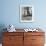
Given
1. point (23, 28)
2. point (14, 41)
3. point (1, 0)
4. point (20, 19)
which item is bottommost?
point (14, 41)

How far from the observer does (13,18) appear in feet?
13.4

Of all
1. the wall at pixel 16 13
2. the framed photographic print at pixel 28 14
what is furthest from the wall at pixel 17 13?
the framed photographic print at pixel 28 14

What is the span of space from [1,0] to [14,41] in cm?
140

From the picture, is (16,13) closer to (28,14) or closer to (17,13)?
(17,13)

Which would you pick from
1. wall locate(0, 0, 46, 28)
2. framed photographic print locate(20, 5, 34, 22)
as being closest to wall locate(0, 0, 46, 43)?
wall locate(0, 0, 46, 28)

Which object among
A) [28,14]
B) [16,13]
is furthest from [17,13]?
[28,14]

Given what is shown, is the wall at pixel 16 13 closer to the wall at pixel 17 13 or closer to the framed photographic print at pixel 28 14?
the wall at pixel 17 13

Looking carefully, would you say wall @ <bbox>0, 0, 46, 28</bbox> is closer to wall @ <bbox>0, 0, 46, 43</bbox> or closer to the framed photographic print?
wall @ <bbox>0, 0, 46, 43</bbox>

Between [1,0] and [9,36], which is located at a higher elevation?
[1,0]

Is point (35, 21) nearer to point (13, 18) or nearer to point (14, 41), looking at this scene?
point (13, 18)

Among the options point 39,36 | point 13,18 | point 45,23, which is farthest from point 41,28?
point 13,18

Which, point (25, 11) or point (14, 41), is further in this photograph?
point (25, 11)

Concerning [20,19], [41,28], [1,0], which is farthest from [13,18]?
[41,28]

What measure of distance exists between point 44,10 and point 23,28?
2.93 ft
